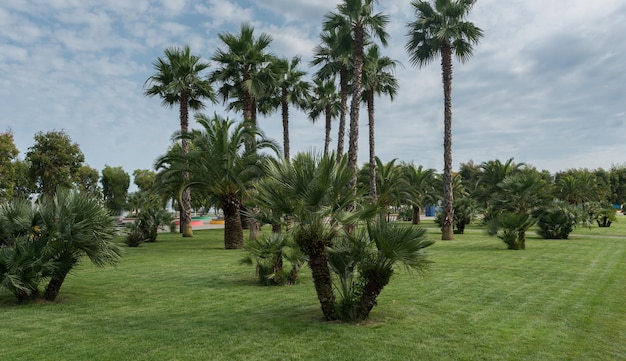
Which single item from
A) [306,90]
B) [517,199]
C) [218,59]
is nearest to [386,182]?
[306,90]

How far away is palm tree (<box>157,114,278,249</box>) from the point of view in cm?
1962

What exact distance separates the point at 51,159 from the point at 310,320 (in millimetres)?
44046

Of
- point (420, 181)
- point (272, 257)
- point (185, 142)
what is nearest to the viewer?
point (272, 257)

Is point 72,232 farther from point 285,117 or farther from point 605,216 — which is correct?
point 605,216

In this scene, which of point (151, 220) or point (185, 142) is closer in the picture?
point (151, 220)

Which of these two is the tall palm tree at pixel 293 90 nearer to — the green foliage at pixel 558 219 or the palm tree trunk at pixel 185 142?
the palm tree trunk at pixel 185 142

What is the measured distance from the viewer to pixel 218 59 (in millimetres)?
25172

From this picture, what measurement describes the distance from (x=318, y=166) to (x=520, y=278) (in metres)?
7.14

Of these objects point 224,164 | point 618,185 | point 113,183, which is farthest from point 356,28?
point 618,185

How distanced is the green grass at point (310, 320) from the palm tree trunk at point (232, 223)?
7.67 metres

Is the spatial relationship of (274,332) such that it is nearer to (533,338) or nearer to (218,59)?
(533,338)

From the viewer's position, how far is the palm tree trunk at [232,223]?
2017 cm

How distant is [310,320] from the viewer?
23.6ft

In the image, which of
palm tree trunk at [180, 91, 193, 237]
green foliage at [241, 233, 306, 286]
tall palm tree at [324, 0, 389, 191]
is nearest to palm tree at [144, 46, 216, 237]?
palm tree trunk at [180, 91, 193, 237]
